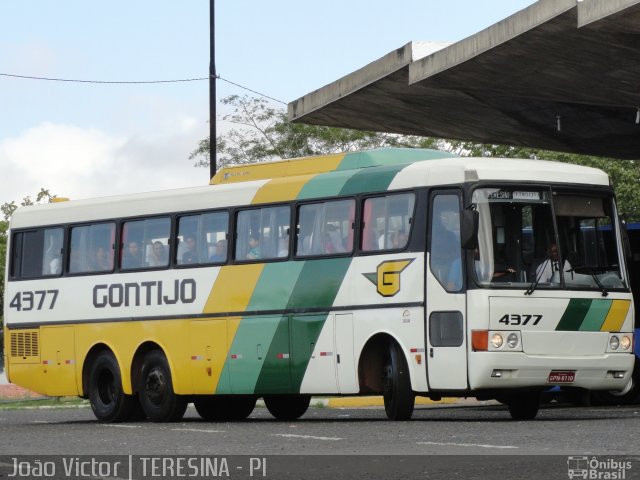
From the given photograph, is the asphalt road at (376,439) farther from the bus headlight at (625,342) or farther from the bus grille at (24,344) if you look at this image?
the bus grille at (24,344)

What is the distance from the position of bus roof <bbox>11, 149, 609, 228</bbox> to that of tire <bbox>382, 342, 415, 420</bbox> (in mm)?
2044

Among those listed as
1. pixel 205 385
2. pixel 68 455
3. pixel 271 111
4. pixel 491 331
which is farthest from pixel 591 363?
pixel 271 111

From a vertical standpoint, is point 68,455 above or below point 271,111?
below

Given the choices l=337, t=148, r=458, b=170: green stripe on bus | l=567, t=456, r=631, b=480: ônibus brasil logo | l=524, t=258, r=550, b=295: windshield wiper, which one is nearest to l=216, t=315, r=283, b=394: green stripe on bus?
l=337, t=148, r=458, b=170: green stripe on bus

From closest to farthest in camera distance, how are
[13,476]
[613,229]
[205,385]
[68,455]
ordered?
[13,476]
[68,455]
[613,229]
[205,385]

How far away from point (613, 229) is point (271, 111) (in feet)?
110

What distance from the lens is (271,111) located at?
52.1 metres

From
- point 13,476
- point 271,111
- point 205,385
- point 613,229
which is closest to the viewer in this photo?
point 13,476

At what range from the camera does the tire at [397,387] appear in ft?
61.3

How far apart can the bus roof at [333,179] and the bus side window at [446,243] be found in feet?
0.91

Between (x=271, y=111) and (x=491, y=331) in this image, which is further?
(x=271, y=111)

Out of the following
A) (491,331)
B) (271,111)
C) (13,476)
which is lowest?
(13,476)

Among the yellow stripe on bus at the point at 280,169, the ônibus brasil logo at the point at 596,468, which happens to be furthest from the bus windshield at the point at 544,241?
the ônibus brasil logo at the point at 596,468

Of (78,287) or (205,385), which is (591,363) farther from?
(78,287)
